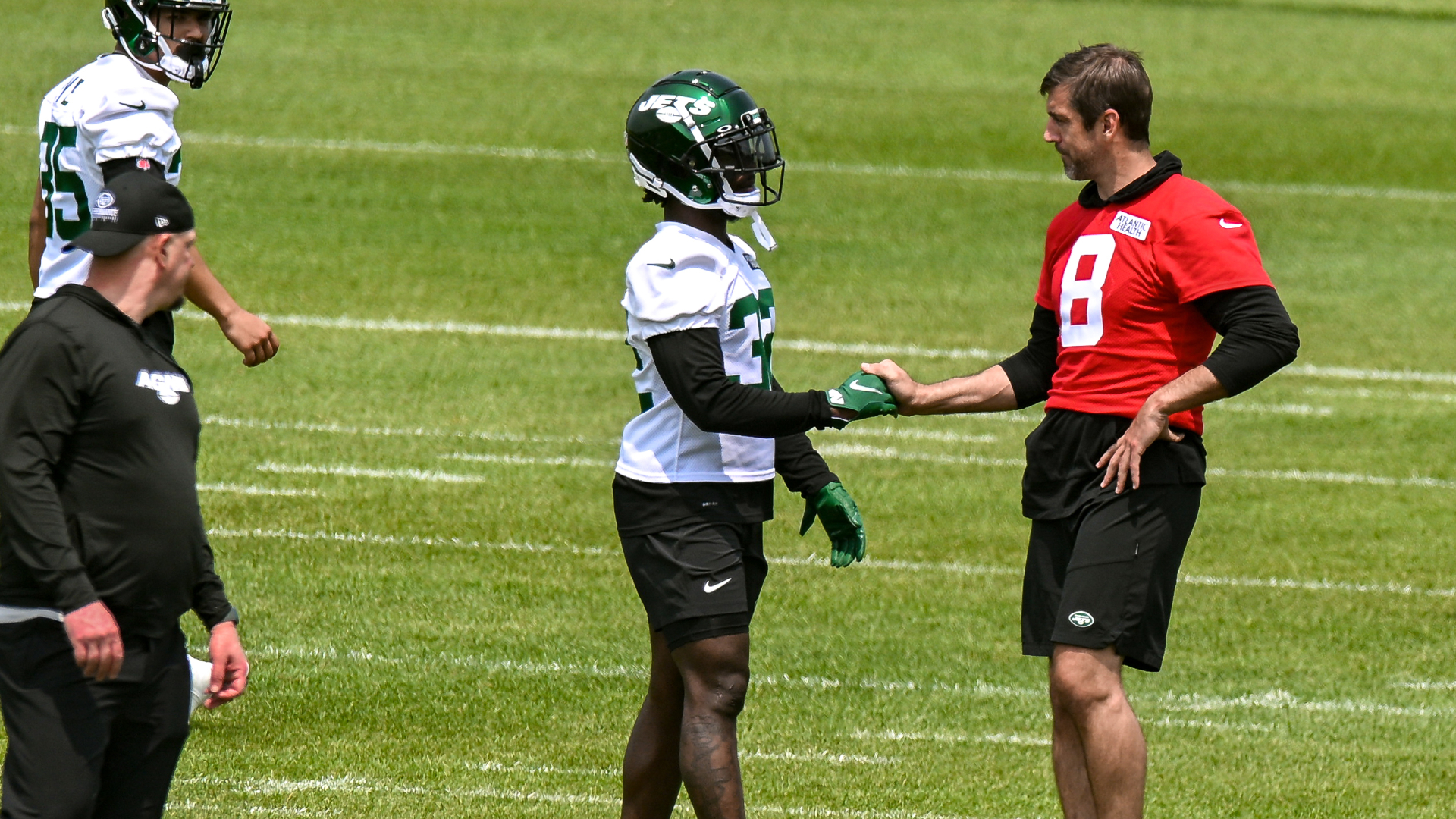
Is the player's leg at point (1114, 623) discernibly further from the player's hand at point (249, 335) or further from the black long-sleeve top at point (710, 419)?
the player's hand at point (249, 335)

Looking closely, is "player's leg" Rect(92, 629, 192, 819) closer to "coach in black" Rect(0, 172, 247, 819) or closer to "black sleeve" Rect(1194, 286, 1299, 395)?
"coach in black" Rect(0, 172, 247, 819)

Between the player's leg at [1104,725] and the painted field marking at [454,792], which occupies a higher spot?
the player's leg at [1104,725]

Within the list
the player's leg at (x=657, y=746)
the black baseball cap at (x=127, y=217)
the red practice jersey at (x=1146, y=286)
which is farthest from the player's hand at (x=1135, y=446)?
the black baseball cap at (x=127, y=217)

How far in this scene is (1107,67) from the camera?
18.4ft

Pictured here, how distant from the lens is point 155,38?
673cm

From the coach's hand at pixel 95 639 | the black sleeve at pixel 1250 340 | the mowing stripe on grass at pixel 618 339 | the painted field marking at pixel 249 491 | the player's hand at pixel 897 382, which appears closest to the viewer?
the coach's hand at pixel 95 639

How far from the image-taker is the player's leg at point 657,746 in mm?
5410

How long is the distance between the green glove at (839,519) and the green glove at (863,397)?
202 mm

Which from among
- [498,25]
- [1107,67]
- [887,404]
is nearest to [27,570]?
[887,404]

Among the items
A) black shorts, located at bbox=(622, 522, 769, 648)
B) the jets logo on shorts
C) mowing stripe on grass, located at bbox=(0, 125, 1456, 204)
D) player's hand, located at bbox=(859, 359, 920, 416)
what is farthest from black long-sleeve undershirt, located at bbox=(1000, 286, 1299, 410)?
mowing stripe on grass, located at bbox=(0, 125, 1456, 204)

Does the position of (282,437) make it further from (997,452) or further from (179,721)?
(179,721)

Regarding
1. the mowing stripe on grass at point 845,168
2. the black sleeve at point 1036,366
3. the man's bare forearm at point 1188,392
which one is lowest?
the mowing stripe on grass at point 845,168

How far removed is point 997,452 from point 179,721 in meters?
7.60

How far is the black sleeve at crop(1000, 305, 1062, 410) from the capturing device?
6105 mm
